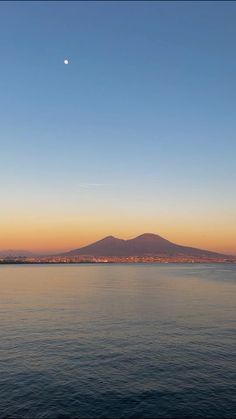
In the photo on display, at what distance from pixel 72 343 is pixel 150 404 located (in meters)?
21.7

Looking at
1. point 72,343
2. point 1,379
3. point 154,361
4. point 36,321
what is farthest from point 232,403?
point 36,321

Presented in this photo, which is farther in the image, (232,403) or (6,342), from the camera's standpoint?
(6,342)

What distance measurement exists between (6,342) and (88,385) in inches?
780

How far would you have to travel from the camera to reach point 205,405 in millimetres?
29625

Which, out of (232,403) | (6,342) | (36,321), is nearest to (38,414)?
(232,403)

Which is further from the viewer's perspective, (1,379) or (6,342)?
(6,342)

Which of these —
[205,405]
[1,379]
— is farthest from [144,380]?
[1,379]

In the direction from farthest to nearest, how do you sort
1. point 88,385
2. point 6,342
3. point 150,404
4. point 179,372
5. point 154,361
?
1. point 6,342
2. point 154,361
3. point 179,372
4. point 88,385
5. point 150,404

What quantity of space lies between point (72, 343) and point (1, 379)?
15.3 meters

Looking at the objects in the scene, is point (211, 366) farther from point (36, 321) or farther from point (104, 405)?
point (36, 321)

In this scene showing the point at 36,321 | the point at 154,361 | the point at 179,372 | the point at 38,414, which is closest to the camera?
the point at 38,414

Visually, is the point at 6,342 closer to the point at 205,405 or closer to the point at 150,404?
the point at 150,404

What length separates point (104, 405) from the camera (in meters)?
29.5

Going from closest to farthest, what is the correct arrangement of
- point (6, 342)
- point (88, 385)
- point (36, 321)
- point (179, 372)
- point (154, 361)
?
point (88, 385), point (179, 372), point (154, 361), point (6, 342), point (36, 321)
